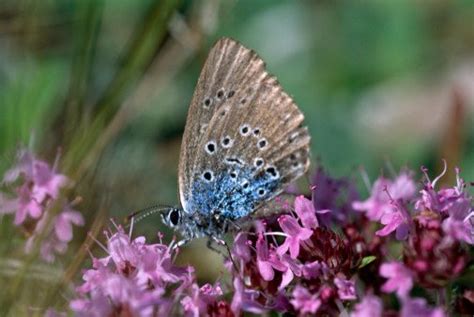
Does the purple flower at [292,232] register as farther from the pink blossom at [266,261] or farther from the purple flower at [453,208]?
the purple flower at [453,208]

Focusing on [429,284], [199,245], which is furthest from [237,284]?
[199,245]

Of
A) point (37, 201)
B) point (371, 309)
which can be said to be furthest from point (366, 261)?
point (37, 201)

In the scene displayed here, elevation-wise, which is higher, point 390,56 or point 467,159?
point 390,56

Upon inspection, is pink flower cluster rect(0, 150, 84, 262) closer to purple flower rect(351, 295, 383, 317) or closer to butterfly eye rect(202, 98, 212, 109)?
butterfly eye rect(202, 98, 212, 109)

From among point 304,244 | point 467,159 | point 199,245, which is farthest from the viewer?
point 467,159

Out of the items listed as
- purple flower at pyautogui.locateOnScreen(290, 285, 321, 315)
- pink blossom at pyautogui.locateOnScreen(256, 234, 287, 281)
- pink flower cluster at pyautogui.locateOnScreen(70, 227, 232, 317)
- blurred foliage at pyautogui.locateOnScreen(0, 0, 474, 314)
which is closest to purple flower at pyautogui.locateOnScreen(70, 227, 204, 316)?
pink flower cluster at pyautogui.locateOnScreen(70, 227, 232, 317)

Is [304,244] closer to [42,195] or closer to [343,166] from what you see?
[42,195]
